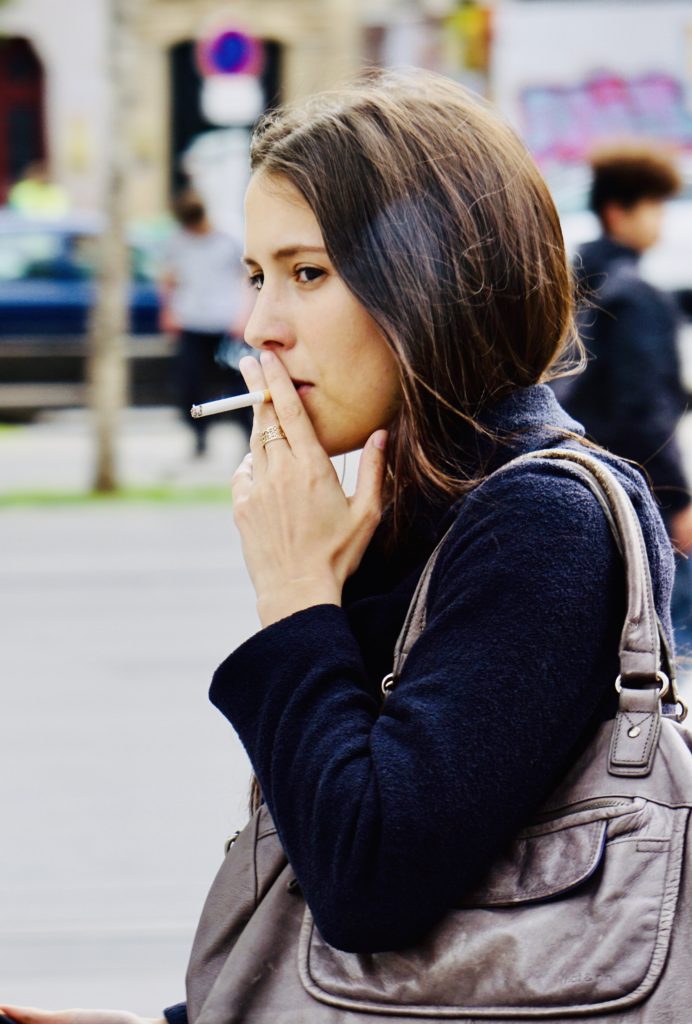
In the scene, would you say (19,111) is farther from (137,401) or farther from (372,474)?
(372,474)

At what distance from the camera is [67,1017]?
5.85 ft

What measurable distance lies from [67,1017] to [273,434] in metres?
0.61

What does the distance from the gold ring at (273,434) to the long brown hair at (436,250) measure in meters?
0.10

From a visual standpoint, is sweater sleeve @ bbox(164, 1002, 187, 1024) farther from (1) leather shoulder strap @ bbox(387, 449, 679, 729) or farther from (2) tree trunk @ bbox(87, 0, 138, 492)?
(2) tree trunk @ bbox(87, 0, 138, 492)

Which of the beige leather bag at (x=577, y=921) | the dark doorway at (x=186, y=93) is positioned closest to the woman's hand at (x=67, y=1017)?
A: the beige leather bag at (x=577, y=921)

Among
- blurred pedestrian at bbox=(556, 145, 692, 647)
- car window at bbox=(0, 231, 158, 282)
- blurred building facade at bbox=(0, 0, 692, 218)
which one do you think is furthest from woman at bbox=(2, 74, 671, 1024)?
blurred building facade at bbox=(0, 0, 692, 218)

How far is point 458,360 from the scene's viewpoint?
5.31 feet

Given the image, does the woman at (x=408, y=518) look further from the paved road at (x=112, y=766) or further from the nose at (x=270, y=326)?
the paved road at (x=112, y=766)

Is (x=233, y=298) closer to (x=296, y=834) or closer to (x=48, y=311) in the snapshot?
(x=48, y=311)

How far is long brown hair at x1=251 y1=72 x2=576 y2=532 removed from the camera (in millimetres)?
1603

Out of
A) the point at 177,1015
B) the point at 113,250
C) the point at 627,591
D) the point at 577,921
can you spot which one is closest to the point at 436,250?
the point at 627,591

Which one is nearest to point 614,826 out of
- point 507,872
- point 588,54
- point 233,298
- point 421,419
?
point 507,872

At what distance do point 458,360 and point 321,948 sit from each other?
20.7 inches

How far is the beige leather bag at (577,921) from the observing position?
1.42m
